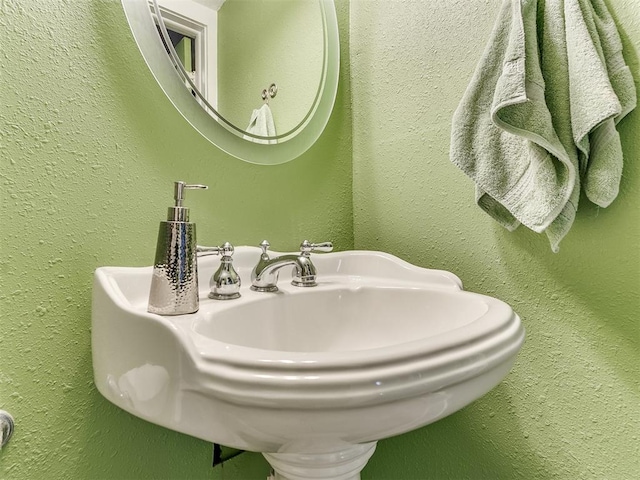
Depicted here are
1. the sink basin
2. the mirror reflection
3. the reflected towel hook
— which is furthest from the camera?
the reflected towel hook

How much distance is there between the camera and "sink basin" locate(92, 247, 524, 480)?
335mm

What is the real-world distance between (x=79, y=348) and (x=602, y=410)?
850mm

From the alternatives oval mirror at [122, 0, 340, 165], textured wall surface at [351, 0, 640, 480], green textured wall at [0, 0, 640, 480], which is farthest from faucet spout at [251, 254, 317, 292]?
textured wall surface at [351, 0, 640, 480]

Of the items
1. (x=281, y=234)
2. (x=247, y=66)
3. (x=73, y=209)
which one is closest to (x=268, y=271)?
(x=281, y=234)

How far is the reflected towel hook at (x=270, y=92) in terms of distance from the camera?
81 cm

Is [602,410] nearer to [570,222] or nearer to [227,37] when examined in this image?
[570,222]

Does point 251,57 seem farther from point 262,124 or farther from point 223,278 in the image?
point 223,278

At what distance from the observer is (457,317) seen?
628 millimetres

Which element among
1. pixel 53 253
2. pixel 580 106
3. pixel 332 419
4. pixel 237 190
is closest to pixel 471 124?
pixel 580 106

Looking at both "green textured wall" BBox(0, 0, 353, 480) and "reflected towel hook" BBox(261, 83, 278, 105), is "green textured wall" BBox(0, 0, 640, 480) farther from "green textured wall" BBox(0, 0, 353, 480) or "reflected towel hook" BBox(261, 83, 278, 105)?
"reflected towel hook" BBox(261, 83, 278, 105)

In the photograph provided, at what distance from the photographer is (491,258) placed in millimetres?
767

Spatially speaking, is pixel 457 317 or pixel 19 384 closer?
pixel 19 384

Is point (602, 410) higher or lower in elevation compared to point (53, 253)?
lower

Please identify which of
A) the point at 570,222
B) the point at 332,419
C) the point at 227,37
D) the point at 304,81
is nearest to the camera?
the point at 332,419
